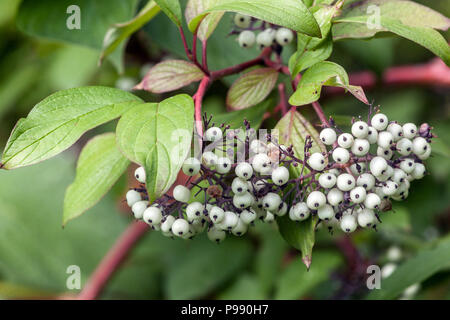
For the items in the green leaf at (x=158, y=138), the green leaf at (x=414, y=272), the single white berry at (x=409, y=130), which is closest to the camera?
the green leaf at (x=158, y=138)

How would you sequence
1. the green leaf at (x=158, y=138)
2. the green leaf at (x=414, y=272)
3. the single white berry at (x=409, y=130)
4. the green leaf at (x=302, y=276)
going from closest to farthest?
the green leaf at (x=158, y=138) → the single white berry at (x=409, y=130) → the green leaf at (x=414, y=272) → the green leaf at (x=302, y=276)

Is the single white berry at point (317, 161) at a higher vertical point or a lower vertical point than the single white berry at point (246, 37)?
lower

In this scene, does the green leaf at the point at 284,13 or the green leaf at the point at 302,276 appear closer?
the green leaf at the point at 284,13

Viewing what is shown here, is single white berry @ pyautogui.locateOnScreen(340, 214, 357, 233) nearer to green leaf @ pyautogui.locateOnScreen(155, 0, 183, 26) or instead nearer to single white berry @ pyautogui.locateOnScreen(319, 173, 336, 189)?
single white berry @ pyautogui.locateOnScreen(319, 173, 336, 189)

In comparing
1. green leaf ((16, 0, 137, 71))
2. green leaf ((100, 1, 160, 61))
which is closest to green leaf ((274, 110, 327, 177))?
green leaf ((100, 1, 160, 61))

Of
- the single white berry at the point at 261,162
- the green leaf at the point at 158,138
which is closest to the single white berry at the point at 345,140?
the single white berry at the point at 261,162

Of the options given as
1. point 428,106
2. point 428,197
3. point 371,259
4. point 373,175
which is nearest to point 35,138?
point 373,175

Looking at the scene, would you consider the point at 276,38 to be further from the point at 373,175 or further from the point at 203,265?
the point at 203,265

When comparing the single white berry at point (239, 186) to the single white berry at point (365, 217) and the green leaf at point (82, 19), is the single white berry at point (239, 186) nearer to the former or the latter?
the single white berry at point (365, 217)
